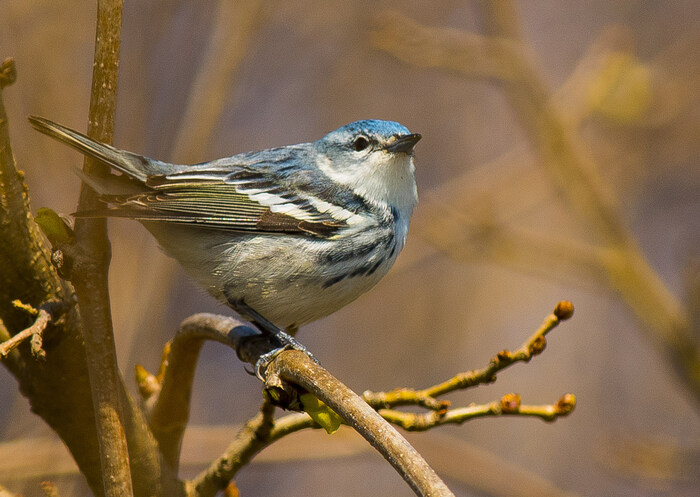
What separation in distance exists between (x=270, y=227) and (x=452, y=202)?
8.14ft

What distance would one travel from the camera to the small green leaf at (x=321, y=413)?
1872mm

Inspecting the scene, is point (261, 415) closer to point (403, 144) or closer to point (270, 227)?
point (270, 227)

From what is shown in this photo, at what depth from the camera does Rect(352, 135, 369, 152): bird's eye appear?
129 inches

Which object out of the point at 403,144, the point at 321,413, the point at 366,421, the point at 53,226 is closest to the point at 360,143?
the point at 403,144

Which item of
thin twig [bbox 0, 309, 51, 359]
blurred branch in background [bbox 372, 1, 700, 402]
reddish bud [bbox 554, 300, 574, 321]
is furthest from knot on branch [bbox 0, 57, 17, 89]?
blurred branch in background [bbox 372, 1, 700, 402]

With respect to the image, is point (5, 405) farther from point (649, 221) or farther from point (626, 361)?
point (649, 221)

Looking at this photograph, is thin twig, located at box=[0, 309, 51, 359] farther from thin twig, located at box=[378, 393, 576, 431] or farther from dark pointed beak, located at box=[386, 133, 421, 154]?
dark pointed beak, located at box=[386, 133, 421, 154]

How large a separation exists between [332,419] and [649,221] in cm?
557

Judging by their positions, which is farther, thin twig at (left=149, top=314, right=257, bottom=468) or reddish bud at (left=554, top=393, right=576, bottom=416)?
thin twig at (left=149, top=314, right=257, bottom=468)

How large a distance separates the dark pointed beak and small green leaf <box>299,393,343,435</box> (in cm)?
144

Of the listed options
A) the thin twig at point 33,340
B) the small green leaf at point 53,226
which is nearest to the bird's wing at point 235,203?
the small green leaf at point 53,226

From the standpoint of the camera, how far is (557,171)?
14.4 ft

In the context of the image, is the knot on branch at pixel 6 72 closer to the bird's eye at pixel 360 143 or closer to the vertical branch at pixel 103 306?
the vertical branch at pixel 103 306

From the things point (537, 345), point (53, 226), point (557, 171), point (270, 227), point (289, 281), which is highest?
point (557, 171)
